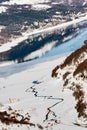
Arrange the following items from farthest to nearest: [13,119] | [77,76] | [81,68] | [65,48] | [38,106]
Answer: [65,48]
[81,68]
[77,76]
[38,106]
[13,119]

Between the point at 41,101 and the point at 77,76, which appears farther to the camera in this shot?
the point at 77,76

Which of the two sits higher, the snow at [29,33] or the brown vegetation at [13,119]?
the snow at [29,33]

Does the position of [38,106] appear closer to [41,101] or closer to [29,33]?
[41,101]

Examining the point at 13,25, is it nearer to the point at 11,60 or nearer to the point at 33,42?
the point at 33,42

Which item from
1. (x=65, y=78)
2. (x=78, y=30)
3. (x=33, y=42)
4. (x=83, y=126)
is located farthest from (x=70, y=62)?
(x=78, y=30)

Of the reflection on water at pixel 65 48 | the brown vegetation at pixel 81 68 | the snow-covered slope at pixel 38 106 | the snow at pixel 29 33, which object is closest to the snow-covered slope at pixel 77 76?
the brown vegetation at pixel 81 68

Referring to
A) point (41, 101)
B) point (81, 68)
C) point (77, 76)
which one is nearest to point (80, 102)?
point (41, 101)

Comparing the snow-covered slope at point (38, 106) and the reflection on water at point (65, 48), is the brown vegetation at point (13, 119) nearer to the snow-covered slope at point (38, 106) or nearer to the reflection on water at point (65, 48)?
the snow-covered slope at point (38, 106)

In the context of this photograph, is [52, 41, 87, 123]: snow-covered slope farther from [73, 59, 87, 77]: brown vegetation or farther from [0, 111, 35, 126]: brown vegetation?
[0, 111, 35, 126]: brown vegetation

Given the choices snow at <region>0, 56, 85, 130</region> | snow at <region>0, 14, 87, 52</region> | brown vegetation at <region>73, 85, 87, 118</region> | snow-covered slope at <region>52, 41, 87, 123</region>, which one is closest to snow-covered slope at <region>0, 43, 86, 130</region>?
snow at <region>0, 56, 85, 130</region>
